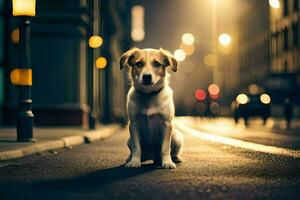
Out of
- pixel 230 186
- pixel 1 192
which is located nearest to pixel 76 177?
pixel 1 192

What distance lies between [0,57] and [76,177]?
65.6ft

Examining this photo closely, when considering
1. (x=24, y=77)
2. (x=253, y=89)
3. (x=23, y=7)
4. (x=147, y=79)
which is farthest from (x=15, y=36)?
(x=253, y=89)

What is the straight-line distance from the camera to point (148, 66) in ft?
25.8

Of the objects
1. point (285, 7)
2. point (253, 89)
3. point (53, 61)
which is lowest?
point (253, 89)

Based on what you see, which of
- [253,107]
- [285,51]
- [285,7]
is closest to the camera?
[253,107]

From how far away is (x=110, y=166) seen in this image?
887 cm

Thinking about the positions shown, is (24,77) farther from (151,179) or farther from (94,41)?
(94,41)

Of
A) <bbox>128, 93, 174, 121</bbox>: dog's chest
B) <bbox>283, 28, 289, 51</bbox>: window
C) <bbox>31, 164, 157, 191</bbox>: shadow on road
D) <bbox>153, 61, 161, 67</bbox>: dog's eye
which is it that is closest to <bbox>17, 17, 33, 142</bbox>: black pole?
<bbox>31, 164, 157, 191</bbox>: shadow on road

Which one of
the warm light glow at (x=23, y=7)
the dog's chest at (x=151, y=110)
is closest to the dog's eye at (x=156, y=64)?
the dog's chest at (x=151, y=110)

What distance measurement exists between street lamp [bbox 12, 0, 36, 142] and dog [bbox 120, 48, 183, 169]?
18.4 ft

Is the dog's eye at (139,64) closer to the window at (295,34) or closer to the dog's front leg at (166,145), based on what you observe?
the dog's front leg at (166,145)

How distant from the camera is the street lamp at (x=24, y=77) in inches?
525

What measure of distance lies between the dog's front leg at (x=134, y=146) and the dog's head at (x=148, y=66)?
51 cm

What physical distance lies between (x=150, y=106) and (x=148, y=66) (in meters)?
0.55
